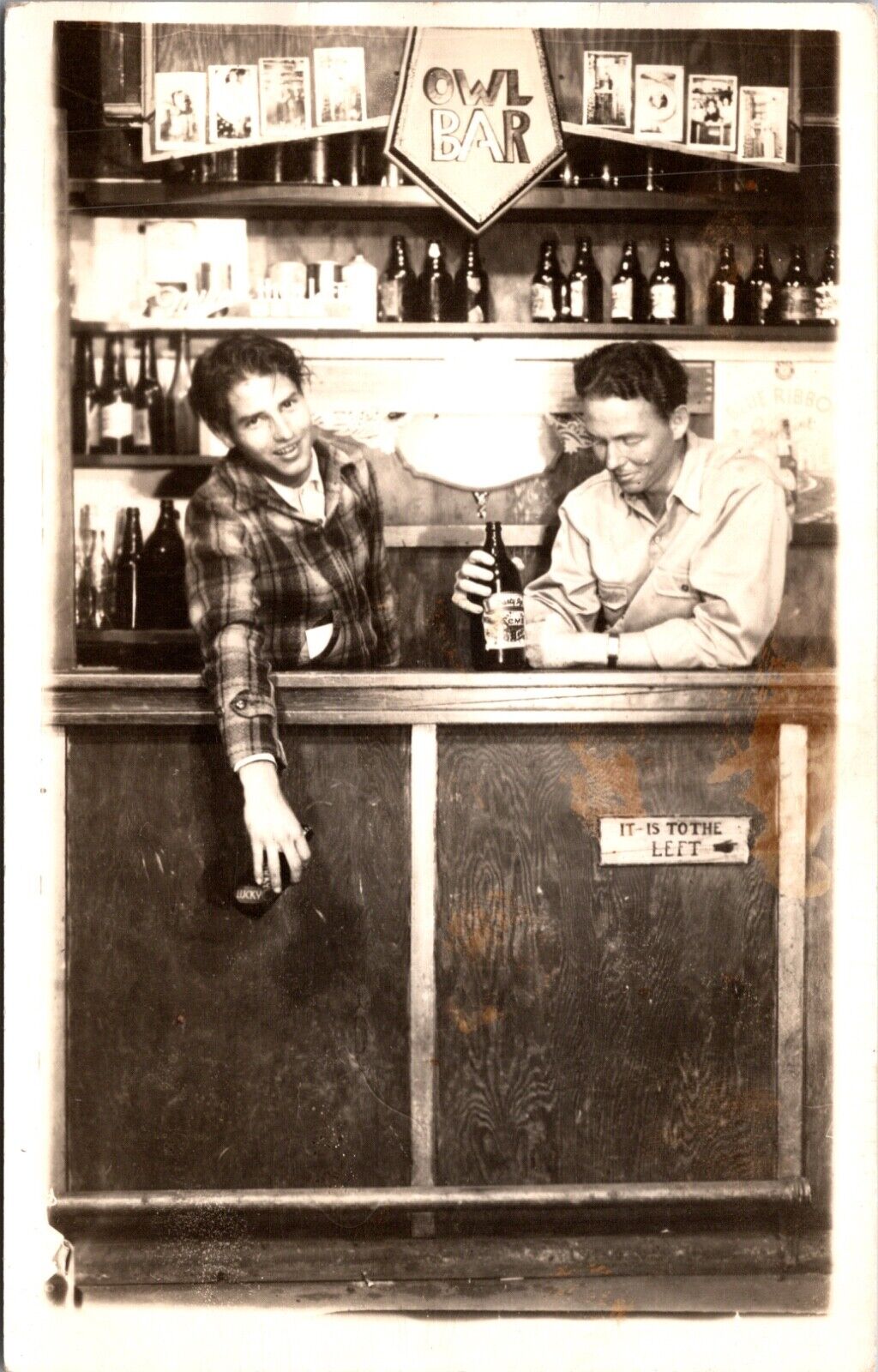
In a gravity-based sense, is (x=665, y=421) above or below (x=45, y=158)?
below

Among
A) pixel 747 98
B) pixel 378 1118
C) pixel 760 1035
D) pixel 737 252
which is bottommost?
pixel 378 1118

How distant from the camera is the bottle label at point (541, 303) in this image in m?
2.14

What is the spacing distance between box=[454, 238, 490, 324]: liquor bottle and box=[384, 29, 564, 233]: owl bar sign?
0.10 meters

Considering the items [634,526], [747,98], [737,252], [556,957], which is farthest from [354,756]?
[747,98]

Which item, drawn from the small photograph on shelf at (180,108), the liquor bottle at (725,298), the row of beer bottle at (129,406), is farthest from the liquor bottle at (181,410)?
the liquor bottle at (725,298)

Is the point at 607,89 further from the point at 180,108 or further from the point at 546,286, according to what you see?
the point at 180,108

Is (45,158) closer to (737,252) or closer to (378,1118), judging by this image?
(737,252)

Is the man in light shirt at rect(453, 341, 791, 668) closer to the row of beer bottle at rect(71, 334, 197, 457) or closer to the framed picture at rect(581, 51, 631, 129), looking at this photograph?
the framed picture at rect(581, 51, 631, 129)

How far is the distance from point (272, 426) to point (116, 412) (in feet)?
1.25

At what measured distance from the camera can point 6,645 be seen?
6.56 ft

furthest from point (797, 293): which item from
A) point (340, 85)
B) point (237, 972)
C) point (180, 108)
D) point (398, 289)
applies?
point (237, 972)

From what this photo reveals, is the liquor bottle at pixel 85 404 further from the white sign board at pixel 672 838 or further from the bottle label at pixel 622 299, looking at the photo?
the white sign board at pixel 672 838

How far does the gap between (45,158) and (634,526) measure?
1043 millimetres

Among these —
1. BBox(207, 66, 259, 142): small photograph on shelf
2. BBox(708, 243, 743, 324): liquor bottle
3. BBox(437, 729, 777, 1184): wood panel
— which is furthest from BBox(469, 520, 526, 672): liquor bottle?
BBox(207, 66, 259, 142): small photograph on shelf
